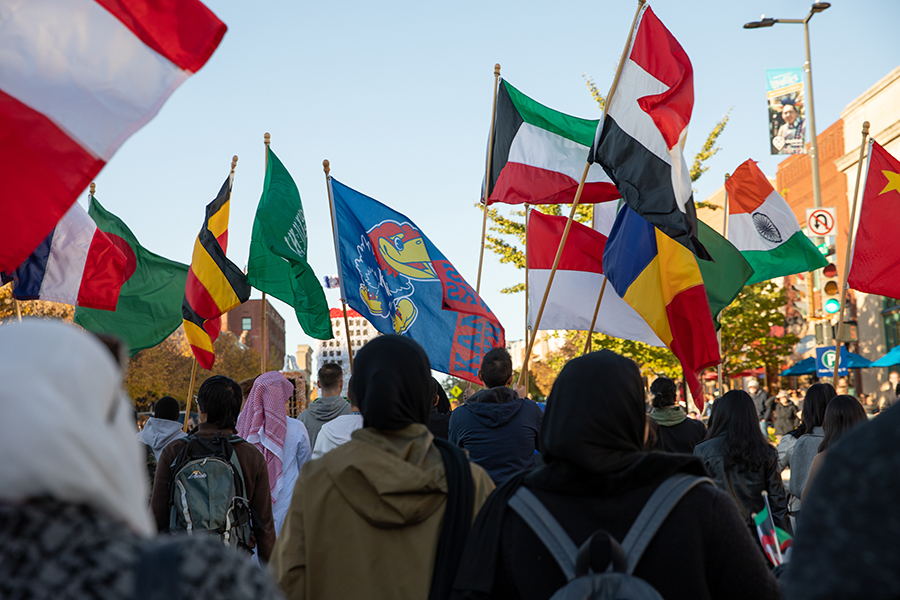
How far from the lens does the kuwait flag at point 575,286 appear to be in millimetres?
10195

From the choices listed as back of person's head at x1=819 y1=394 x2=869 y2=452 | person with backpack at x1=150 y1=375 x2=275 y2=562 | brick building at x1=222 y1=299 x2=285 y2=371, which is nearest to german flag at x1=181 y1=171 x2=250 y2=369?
person with backpack at x1=150 y1=375 x2=275 y2=562

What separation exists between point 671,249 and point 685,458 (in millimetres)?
6828

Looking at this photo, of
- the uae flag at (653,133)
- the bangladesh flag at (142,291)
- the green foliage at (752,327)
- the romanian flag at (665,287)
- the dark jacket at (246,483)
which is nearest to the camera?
the dark jacket at (246,483)

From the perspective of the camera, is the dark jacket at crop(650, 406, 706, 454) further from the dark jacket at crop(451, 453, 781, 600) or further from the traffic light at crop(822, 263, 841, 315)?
the traffic light at crop(822, 263, 841, 315)

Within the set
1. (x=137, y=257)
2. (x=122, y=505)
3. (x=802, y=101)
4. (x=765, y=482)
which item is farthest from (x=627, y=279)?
(x=802, y=101)

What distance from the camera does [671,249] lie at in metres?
8.84

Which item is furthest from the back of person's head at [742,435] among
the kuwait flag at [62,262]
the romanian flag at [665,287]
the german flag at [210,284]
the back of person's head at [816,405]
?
the german flag at [210,284]

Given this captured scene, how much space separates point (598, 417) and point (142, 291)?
9419 millimetres

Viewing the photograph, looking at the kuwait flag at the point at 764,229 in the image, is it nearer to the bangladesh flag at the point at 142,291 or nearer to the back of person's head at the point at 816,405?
the back of person's head at the point at 816,405

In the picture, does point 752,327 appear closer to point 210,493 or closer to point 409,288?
point 409,288

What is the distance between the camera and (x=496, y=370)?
606 centimetres

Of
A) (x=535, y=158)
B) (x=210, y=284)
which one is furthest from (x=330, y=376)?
(x=535, y=158)

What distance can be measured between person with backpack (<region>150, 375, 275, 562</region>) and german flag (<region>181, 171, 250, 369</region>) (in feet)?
15.5

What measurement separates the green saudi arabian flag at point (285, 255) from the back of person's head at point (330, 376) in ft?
7.78
